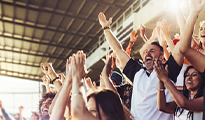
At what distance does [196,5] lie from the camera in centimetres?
200

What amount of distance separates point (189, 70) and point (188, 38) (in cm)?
30

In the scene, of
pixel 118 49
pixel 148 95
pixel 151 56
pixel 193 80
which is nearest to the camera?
pixel 193 80

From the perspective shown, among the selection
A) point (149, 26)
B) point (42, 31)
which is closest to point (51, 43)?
point (42, 31)

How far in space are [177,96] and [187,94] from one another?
0.29 metres

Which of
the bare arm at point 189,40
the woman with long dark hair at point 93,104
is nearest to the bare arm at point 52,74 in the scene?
the woman with long dark hair at point 93,104

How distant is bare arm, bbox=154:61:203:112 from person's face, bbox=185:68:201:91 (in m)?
0.15

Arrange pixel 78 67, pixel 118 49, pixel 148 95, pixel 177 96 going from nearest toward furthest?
pixel 78 67 < pixel 177 96 < pixel 148 95 < pixel 118 49

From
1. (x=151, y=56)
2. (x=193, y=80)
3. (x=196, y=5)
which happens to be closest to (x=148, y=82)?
(x=151, y=56)

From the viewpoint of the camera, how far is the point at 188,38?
2.01 meters

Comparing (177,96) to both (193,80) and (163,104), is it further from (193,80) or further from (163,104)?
(193,80)

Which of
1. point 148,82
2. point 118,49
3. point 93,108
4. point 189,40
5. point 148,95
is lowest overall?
point 93,108

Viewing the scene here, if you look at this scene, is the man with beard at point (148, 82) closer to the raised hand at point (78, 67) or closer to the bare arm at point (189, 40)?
the bare arm at point (189, 40)

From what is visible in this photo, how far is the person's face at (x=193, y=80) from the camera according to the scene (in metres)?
2.13

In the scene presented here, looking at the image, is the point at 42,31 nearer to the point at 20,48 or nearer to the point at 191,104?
the point at 20,48
